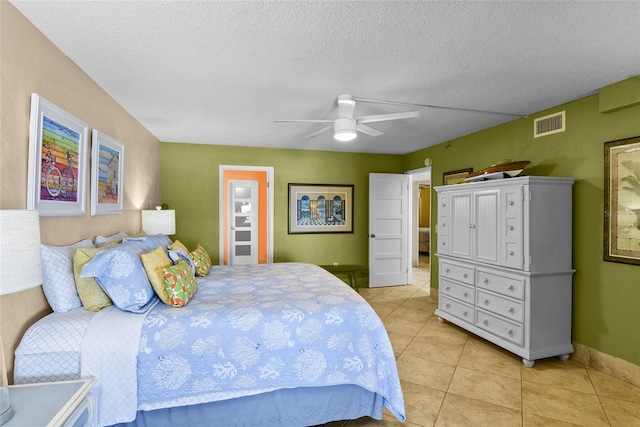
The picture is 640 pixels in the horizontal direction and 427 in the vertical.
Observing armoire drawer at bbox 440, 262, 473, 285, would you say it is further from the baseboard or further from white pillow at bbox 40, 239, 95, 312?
white pillow at bbox 40, 239, 95, 312

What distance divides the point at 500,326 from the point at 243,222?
3.97m

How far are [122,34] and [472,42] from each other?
2.20 meters

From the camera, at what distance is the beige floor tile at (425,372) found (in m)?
2.62

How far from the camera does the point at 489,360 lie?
303cm

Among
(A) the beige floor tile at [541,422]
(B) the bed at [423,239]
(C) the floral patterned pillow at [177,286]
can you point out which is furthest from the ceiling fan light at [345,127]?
(B) the bed at [423,239]

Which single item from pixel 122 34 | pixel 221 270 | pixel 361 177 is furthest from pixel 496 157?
pixel 122 34

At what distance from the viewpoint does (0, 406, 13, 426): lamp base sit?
1.23 m

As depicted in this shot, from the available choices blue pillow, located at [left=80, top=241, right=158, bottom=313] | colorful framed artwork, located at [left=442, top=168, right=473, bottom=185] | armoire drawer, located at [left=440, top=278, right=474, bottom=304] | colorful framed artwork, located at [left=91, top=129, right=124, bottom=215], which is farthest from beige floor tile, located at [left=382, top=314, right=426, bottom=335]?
colorful framed artwork, located at [left=91, top=129, right=124, bottom=215]

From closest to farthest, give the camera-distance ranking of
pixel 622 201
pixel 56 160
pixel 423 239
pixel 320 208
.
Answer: pixel 56 160 → pixel 622 201 → pixel 320 208 → pixel 423 239

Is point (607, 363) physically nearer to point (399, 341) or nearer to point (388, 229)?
point (399, 341)

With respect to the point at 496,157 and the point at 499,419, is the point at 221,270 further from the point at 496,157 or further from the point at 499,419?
the point at 496,157

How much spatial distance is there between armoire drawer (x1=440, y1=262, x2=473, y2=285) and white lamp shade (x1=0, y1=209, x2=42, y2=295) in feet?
12.2

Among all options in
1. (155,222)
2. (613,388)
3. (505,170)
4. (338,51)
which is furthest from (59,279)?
(613,388)

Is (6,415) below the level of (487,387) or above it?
above
